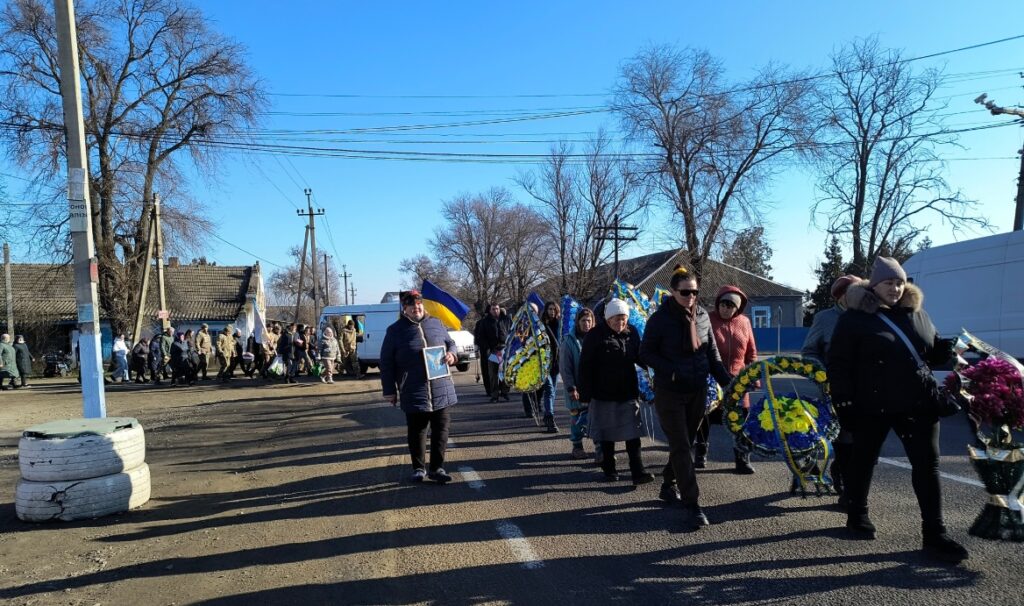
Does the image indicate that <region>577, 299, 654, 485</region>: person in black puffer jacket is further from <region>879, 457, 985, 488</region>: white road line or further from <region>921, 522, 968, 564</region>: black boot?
<region>879, 457, 985, 488</region>: white road line

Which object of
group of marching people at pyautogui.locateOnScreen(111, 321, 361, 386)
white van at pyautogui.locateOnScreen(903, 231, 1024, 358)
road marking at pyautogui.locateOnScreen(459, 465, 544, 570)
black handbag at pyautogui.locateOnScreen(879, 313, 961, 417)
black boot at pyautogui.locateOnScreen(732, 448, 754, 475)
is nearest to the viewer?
black handbag at pyautogui.locateOnScreen(879, 313, 961, 417)

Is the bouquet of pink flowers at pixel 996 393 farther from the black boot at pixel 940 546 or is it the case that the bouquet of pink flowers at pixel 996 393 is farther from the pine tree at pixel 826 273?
the pine tree at pixel 826 273

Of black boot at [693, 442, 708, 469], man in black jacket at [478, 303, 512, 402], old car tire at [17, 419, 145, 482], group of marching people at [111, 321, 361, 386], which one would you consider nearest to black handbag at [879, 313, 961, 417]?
black boot at [693, 442, 708, 469]

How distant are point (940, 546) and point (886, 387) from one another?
1041 millimetres

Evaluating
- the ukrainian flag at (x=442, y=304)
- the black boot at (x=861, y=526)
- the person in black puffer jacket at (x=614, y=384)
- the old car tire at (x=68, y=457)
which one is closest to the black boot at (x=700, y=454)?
the person in black puffer jacket at (x=614, y=384)

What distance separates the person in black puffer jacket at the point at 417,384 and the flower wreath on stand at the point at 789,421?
2699mm

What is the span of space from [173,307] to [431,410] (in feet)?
133

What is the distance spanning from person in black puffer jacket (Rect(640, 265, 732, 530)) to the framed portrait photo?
2.15 metres

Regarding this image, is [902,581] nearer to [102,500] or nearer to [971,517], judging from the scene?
[971,517]

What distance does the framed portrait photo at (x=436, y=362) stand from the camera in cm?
641

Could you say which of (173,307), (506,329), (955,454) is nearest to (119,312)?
(173,307)

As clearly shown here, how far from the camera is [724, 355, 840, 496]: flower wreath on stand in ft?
17.7

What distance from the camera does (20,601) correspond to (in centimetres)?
401

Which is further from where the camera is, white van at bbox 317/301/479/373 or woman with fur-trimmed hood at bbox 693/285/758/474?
white van at bbox 317/301/479/373
